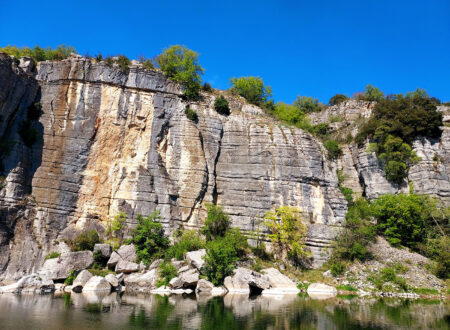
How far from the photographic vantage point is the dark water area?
46.6 feet

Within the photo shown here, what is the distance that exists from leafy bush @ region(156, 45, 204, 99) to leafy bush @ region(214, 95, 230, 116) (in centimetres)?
241

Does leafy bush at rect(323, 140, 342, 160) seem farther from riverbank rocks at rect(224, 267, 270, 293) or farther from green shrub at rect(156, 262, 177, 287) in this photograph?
green shrub at rect(156, 262, 177, 287)

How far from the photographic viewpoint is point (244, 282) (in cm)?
2547

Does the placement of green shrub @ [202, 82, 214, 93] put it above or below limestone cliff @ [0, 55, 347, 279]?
above

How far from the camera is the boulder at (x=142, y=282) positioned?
25266 mm

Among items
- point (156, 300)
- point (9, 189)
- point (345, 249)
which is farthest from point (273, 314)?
point (9, 189)

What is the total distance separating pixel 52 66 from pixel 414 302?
37.4m

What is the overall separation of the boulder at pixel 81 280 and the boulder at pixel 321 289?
16782 mm

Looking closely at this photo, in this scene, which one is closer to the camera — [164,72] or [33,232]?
[33,232]

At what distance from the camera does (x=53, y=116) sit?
32844mm

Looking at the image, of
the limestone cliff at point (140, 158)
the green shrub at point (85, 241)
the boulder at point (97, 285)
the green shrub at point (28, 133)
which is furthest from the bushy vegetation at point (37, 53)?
the boulder at point (97, 285)

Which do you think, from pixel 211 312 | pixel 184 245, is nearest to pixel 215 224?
pixel 184 245

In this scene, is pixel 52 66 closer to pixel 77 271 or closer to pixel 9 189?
pixel 9 189

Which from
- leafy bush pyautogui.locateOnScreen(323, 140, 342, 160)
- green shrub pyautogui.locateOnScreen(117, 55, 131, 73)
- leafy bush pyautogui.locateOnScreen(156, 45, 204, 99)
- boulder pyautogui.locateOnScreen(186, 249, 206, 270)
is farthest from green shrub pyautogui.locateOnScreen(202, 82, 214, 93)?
boulder pyautogui.locateOnScreen(186, 249, 206, 270)
